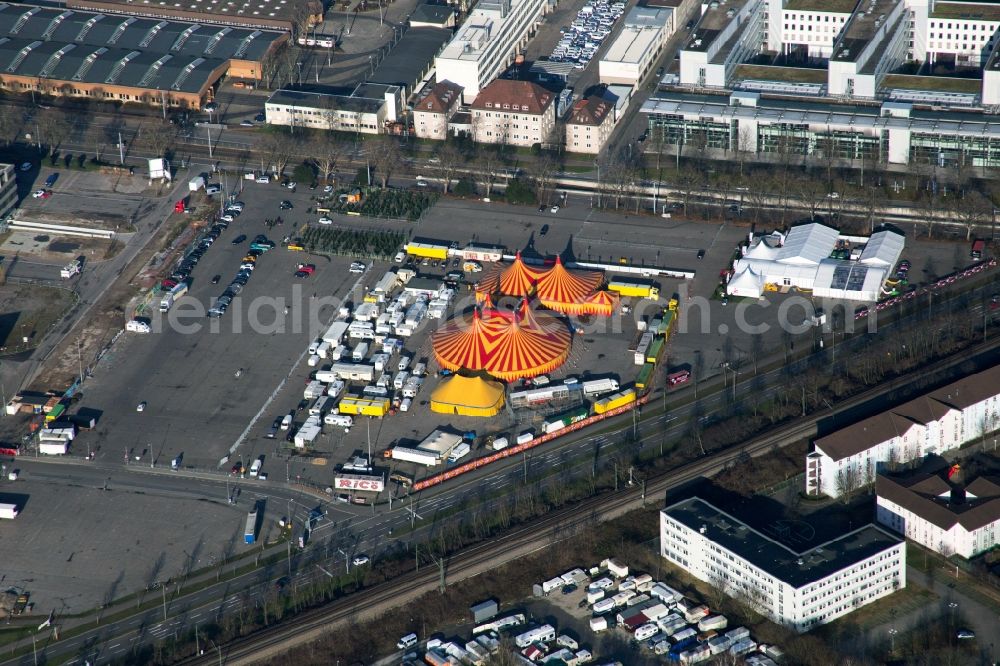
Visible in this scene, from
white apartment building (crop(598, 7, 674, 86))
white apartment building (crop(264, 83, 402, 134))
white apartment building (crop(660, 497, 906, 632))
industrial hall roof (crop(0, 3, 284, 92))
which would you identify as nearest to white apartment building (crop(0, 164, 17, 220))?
industrial hall roof (crop(0, 3, 284, 92))

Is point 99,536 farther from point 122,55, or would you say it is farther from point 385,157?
point 122,55

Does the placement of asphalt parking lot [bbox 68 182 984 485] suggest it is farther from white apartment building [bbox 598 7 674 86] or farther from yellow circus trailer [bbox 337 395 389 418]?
white apartment building [bbox 598 7 674 86]

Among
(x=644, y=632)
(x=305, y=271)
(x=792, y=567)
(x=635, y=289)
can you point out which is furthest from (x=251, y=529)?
(x=635, y=289)

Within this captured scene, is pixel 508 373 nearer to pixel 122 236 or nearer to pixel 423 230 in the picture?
pixel 423 230

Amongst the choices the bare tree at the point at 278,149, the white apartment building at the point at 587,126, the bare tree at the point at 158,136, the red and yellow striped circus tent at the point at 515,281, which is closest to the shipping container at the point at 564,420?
the red and yellow striped circus tent at the point at 515,281

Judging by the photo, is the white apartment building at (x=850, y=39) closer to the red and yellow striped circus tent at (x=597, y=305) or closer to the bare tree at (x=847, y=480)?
the red and yellow striped circus tent at (x=597, y=305)

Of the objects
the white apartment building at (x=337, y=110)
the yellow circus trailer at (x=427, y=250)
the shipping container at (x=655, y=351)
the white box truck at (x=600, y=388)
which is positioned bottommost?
the white box truck at (x=600, y=388)
